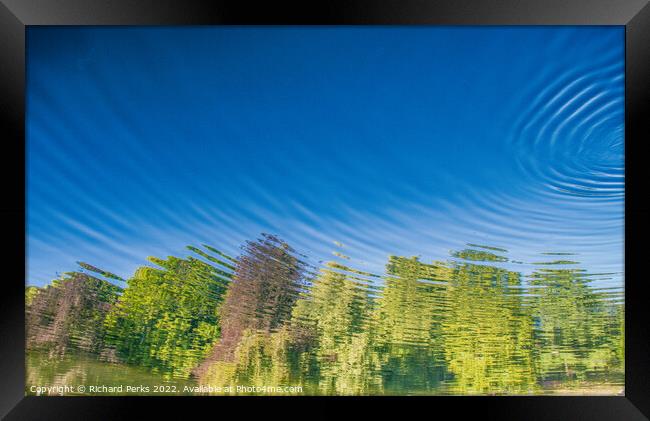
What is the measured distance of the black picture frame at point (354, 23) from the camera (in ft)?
5.28

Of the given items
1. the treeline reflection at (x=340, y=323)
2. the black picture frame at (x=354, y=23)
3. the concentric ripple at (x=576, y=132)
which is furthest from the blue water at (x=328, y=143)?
the black picture frame at (x=354, y=23)

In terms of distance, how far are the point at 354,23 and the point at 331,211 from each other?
158 cm

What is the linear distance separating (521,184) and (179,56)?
7.57 ft

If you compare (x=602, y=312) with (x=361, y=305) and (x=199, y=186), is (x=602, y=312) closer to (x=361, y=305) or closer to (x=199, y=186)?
(x=361, y=305)

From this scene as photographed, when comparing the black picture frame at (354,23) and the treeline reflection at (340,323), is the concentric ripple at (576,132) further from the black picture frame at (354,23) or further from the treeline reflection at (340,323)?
the black picture frame at (354,23)

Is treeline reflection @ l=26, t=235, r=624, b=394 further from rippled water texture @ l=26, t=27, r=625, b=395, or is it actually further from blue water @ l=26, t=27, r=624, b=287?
blue water @ l=26, t=27, r=624, b=287

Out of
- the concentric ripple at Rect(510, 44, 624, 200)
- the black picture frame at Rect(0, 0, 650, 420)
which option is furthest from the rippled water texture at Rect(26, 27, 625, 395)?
the black picture frame at Rect(0, 0, 650, 420)

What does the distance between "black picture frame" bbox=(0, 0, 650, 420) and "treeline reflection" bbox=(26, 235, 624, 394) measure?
106 centimetres

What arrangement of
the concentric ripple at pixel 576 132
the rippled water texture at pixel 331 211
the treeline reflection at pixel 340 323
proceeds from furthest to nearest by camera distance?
the treeline reflection at pixel 340 323, the rippled water texture at pixel 331 211, the concentric ripple at pixel 576 132

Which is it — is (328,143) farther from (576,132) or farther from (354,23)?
(576,132)

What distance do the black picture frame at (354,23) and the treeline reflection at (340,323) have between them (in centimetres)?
106

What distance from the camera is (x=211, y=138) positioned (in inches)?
112

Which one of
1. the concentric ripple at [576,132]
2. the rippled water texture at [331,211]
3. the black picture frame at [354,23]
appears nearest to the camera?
the black picture frame at [354,23]

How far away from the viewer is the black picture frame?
1.61 meters
